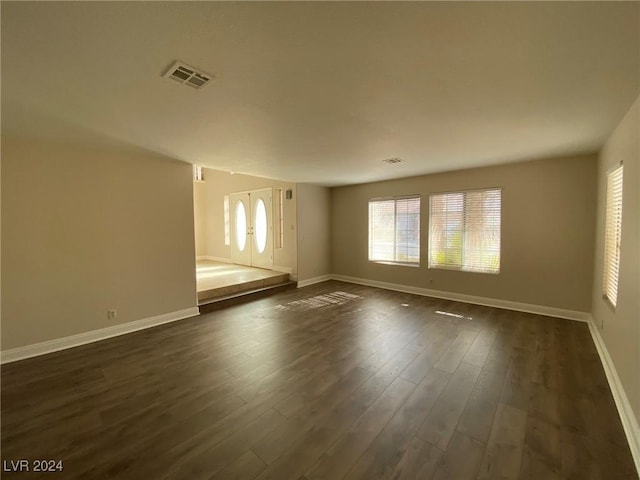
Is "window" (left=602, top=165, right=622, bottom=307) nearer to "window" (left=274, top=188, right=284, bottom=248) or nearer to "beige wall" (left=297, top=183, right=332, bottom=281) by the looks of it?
"beige wall" (left=297, top=183, right=332, bottom=281)

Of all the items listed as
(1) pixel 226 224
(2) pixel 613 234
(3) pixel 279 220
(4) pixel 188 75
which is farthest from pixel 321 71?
(1) pixel 226 224

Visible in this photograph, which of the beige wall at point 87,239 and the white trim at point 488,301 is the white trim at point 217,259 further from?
the white trim at point 488,301

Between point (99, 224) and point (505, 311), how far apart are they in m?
6.14

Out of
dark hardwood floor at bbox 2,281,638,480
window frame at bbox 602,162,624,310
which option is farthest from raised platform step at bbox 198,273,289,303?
window frame at bbox 602,162,624,310

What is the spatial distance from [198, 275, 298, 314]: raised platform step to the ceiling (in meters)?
2.73

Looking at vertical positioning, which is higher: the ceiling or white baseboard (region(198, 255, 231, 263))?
the ceiling

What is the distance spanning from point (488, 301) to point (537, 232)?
1.38 metres

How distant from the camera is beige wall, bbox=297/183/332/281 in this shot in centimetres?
623

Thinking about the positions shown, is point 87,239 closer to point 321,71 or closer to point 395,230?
point 321,71

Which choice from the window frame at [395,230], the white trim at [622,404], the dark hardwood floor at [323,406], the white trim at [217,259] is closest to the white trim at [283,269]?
the window frame at [395,230]

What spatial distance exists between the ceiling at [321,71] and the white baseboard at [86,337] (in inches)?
93.0

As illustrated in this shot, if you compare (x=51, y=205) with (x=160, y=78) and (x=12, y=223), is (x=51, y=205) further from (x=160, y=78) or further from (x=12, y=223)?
(x=160, y=78)

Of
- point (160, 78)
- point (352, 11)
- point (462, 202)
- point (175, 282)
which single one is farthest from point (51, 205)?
point (462, 202)

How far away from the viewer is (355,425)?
6.23 feet
